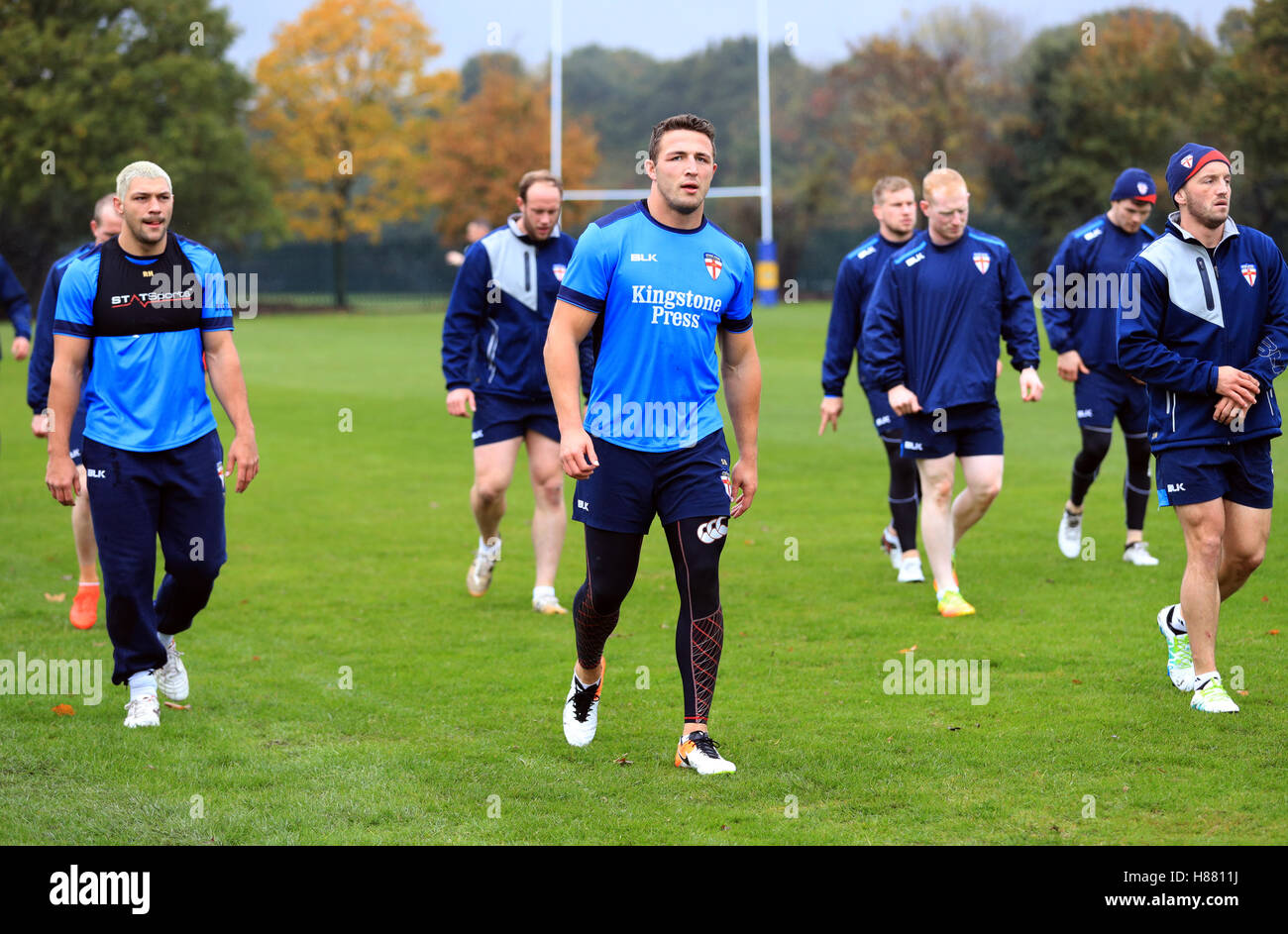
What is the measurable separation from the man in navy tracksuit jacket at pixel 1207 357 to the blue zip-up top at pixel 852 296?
3.15m

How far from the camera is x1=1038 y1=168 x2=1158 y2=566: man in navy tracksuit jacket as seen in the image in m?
9.14

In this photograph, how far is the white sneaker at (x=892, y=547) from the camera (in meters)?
9.46

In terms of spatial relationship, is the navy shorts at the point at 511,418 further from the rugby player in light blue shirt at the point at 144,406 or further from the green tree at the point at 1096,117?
the green tree at the point at 1096,117

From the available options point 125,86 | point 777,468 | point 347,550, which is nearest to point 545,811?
point 347,550

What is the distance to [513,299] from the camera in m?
8.32

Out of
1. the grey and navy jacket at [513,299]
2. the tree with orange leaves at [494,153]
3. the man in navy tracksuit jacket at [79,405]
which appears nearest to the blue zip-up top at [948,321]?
the grey and navy jacket at [513,299]

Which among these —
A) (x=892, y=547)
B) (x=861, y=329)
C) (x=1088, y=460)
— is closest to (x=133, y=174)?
(x=861, y=329)

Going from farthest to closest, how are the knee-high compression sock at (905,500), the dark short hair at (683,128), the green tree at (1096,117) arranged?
1. the green tree at (1096,117)
2. the knee-high compression sock at (905,500)
3. the dark short hair at (683,128)

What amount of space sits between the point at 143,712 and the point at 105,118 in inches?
1857

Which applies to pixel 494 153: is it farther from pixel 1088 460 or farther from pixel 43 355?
pixel 43 355

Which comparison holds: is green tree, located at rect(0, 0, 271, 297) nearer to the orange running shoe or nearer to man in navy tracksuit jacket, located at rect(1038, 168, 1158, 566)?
the orange running shoe

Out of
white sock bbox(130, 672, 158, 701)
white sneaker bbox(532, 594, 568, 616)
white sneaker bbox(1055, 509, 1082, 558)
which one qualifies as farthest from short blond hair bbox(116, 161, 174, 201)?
white sneaker bbox(1055, 509, 1082, 558)

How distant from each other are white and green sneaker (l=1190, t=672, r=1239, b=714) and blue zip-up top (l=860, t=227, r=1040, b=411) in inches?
93.8
